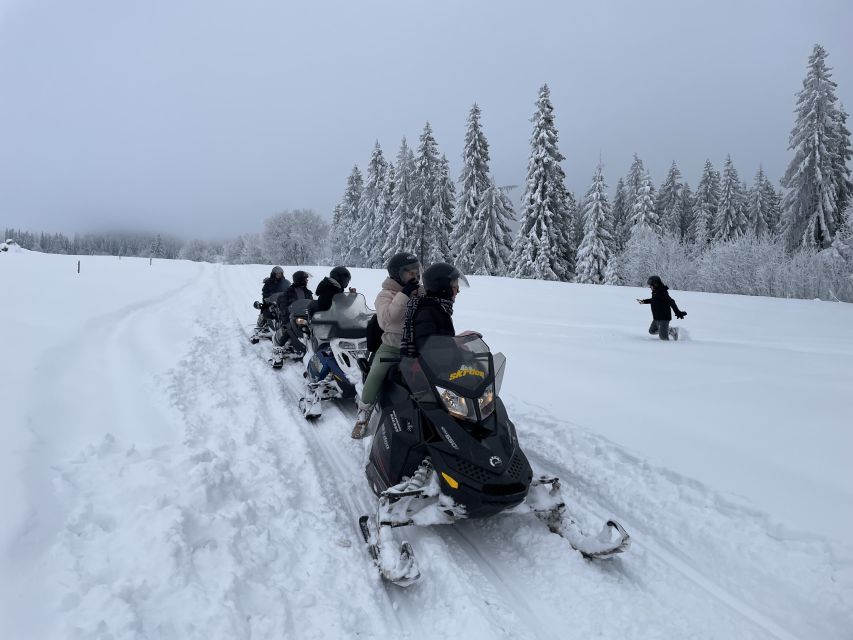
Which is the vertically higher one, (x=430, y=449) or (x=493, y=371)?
(x=493, y=371)

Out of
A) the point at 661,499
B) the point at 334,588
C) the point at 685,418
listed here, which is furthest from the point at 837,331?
the point at 334,588

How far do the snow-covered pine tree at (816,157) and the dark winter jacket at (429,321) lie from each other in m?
30.0

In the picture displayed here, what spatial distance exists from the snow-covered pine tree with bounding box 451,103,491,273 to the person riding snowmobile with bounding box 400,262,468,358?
96.4 ft

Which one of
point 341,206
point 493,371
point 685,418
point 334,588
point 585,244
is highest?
point 341,206

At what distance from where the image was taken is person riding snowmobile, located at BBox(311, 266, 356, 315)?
7.00 metres

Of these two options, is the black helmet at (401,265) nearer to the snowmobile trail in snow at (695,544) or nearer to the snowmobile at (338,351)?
the snowmobile at (338,351)

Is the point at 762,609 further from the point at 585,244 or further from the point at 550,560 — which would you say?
the point at 585,244

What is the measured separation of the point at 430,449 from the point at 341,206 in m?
52.8

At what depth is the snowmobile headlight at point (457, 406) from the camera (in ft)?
10.7

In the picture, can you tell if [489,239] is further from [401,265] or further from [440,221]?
[401,265]

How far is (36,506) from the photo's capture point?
276 cm

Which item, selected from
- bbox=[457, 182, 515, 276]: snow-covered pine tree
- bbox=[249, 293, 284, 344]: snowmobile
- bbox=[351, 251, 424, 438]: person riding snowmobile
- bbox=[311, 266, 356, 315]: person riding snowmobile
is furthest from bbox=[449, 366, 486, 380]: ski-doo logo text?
bbox=[457, 182, 515, 276]: snow-covered pine tree

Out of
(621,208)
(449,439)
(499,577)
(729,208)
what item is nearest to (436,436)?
(449,439)

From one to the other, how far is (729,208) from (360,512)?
162 ft
